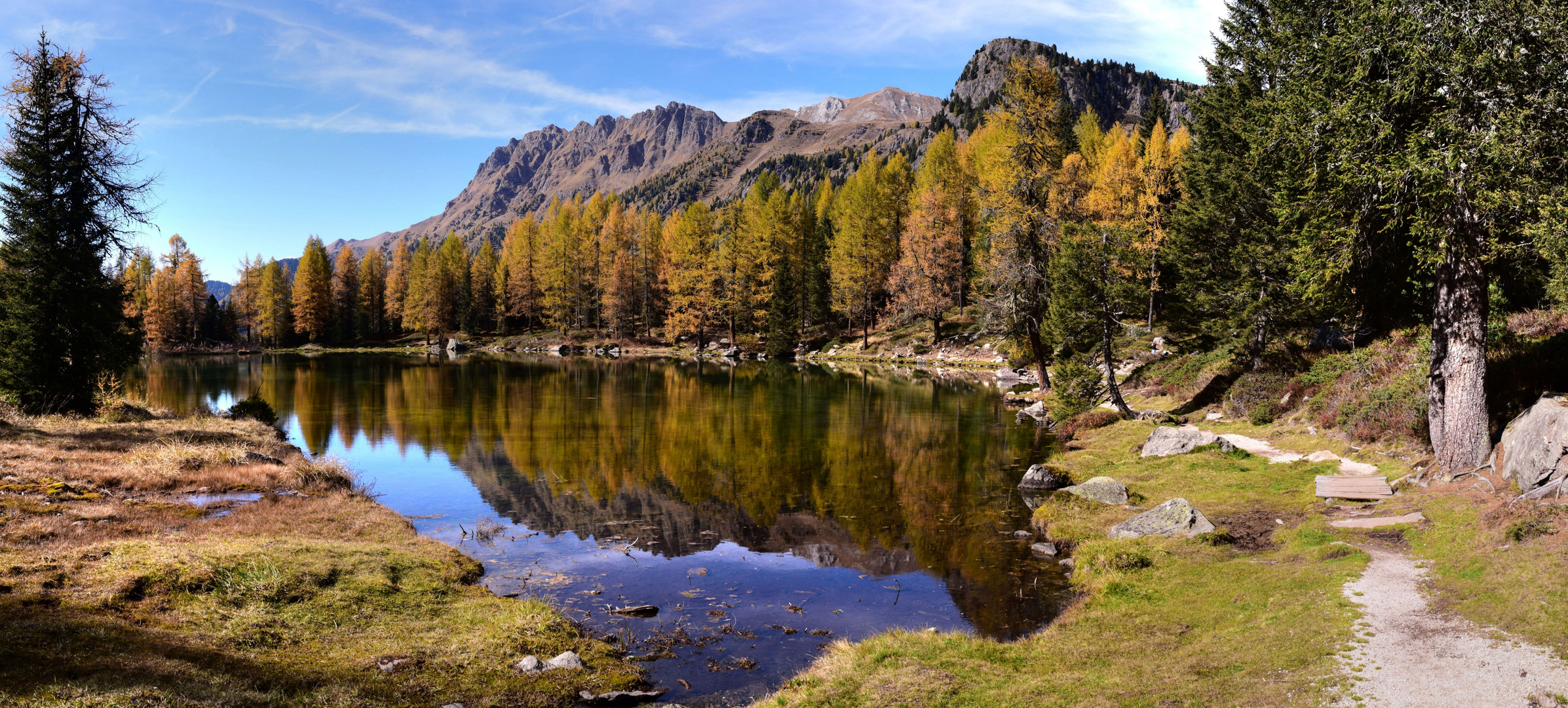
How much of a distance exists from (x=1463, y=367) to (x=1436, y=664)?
10.2 metres

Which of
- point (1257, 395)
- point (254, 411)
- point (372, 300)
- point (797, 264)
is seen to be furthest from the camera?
point (372, 300)

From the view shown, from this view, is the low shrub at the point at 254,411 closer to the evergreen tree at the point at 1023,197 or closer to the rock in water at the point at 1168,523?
the rock in water at the point at 1168,523

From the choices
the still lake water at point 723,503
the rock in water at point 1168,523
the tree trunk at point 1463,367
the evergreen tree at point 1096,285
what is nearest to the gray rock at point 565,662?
the still lake water at point 723,503

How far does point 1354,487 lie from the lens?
605 inches

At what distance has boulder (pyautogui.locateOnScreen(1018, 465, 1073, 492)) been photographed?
70.3 ft

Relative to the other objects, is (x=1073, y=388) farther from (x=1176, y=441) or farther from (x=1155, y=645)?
(x=1155, y=645)

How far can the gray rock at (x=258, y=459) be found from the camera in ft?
66.6

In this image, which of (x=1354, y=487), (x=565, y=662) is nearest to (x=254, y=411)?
(x=565, y=662)

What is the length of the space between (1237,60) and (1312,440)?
20.9 meters

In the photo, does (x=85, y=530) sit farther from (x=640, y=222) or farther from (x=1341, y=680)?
(x=640, y=222)

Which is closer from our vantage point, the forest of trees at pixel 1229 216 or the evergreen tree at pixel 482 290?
the forest of trees at pixel 1229 216

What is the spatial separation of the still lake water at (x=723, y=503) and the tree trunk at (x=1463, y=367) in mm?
8505

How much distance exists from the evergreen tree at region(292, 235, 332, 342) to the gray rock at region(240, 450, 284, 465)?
10030cm

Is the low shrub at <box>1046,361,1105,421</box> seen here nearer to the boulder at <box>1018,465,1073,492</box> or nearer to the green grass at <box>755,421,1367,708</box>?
the boulder at <box>1018,465,1073,492</box>
